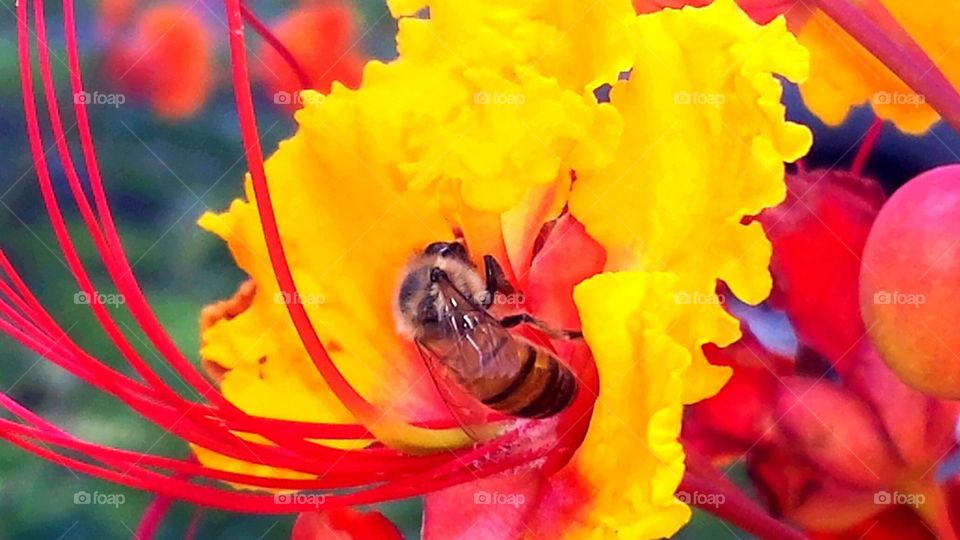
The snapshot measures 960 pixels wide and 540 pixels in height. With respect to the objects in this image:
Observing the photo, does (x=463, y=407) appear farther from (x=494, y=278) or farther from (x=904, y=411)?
(x=904, y=411)

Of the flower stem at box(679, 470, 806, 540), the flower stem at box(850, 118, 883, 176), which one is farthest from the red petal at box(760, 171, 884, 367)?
the flower stem at box(679, 470, 806, 540)

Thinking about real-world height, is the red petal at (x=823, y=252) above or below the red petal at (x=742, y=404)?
above

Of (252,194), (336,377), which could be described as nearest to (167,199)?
(252,194)

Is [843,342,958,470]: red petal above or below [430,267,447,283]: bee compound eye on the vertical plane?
below

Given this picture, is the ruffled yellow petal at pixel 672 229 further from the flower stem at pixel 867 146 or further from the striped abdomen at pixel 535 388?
the flower stem at pixel 867 146

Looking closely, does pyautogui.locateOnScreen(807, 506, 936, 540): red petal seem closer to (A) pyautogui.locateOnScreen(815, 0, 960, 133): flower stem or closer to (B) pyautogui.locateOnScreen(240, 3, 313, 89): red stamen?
(A) pyautogui.locateOnScreen(815, 0, 960, 133): flower stem

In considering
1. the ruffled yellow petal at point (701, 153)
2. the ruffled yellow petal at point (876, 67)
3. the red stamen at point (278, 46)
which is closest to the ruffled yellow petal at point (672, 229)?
the ruffled yellow petal at point (701, 153)
